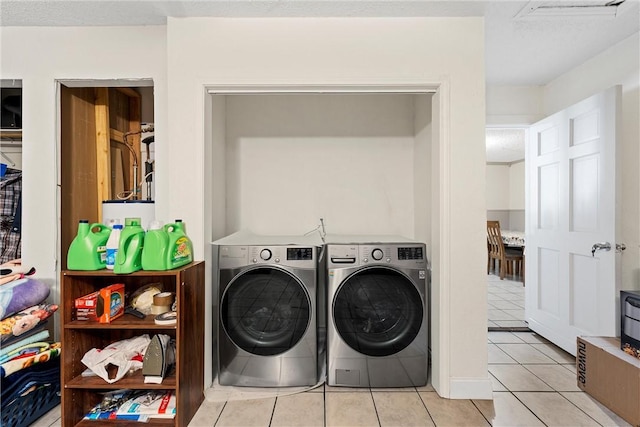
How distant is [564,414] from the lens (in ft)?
6.03

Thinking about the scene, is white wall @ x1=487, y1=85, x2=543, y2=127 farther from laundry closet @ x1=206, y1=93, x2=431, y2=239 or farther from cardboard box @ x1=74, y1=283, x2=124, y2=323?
cardboard box @ x1=74, y1=283, x2=124, y2=323

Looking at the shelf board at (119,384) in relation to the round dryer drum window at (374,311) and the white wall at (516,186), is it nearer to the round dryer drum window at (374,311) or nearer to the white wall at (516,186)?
the round dryer drum window at (374,311)

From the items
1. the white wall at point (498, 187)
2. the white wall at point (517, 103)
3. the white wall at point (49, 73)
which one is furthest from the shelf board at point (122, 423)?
the white wall at point (498, 187)

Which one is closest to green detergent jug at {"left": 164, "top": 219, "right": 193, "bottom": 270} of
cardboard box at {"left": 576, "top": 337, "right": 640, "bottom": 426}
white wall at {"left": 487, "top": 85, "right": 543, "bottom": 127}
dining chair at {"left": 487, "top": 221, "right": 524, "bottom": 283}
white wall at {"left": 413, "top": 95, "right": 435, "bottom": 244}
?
white wall at {"left": 413, "top": 95, "right": 435, "bottom": 244}

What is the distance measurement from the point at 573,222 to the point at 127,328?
3.10m

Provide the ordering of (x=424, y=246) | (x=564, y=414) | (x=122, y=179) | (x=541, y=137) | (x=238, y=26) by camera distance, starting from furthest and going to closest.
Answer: (x=541, y=137) → (x=122, y=179) → (x=424, y=246) → (x=238, y=26) → (x=564, y=414)

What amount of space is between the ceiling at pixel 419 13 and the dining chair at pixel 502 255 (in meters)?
3.75

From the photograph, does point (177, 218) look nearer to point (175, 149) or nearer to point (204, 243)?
point (204, 243)

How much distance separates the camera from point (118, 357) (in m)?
1.75

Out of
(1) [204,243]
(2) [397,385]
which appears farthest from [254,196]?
(2) [397,385]

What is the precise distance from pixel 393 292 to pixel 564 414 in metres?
1.09

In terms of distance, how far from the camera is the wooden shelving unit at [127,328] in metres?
1.68

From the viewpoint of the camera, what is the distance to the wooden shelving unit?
5.50ft

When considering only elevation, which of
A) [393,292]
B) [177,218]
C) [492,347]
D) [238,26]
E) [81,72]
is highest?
[238,26]
